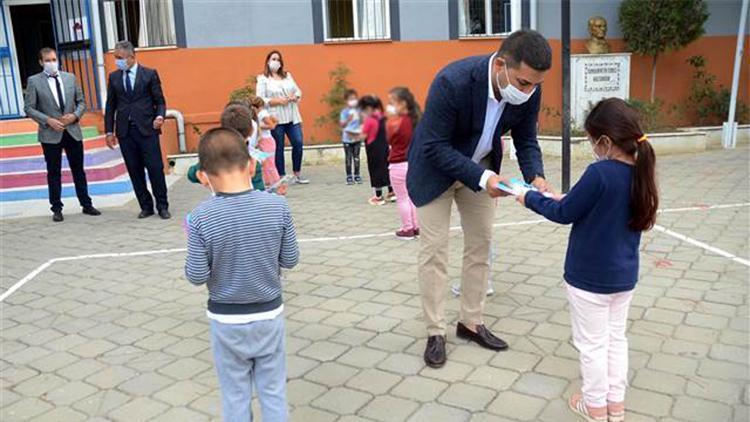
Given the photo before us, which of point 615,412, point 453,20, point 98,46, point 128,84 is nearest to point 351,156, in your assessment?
point 128,84

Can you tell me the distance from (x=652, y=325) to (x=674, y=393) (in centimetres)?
90

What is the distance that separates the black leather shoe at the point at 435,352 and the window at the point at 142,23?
9.40 metres

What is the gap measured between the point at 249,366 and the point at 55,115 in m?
6.33

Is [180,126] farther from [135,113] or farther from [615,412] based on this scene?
[615,412]

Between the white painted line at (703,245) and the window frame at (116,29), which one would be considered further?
the window frame at (116,29)

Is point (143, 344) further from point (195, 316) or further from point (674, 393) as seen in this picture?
point (674, 393)

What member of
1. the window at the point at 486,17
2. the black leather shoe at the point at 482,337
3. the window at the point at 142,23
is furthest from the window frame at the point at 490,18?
the black leather shoe at the point at 482,337

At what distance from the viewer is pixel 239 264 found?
2746 mm

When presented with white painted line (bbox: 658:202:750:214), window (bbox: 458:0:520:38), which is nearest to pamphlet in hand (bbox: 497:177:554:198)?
white painted line (bbox: 658:202:750:214)

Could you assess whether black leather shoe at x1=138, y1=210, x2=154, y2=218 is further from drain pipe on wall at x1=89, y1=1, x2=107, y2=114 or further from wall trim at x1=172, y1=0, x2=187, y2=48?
wall trim at x1=172, y1=0, x2=187, y2=48

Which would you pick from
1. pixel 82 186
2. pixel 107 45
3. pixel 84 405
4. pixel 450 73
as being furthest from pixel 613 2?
pixel 84 405

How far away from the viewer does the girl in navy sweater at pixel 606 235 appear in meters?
2.94

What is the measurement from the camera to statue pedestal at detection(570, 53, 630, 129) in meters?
12.3

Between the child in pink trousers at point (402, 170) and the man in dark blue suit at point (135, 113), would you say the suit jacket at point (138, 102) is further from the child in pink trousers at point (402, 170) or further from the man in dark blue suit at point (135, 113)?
the child in pink trousers at point (402, 170)
